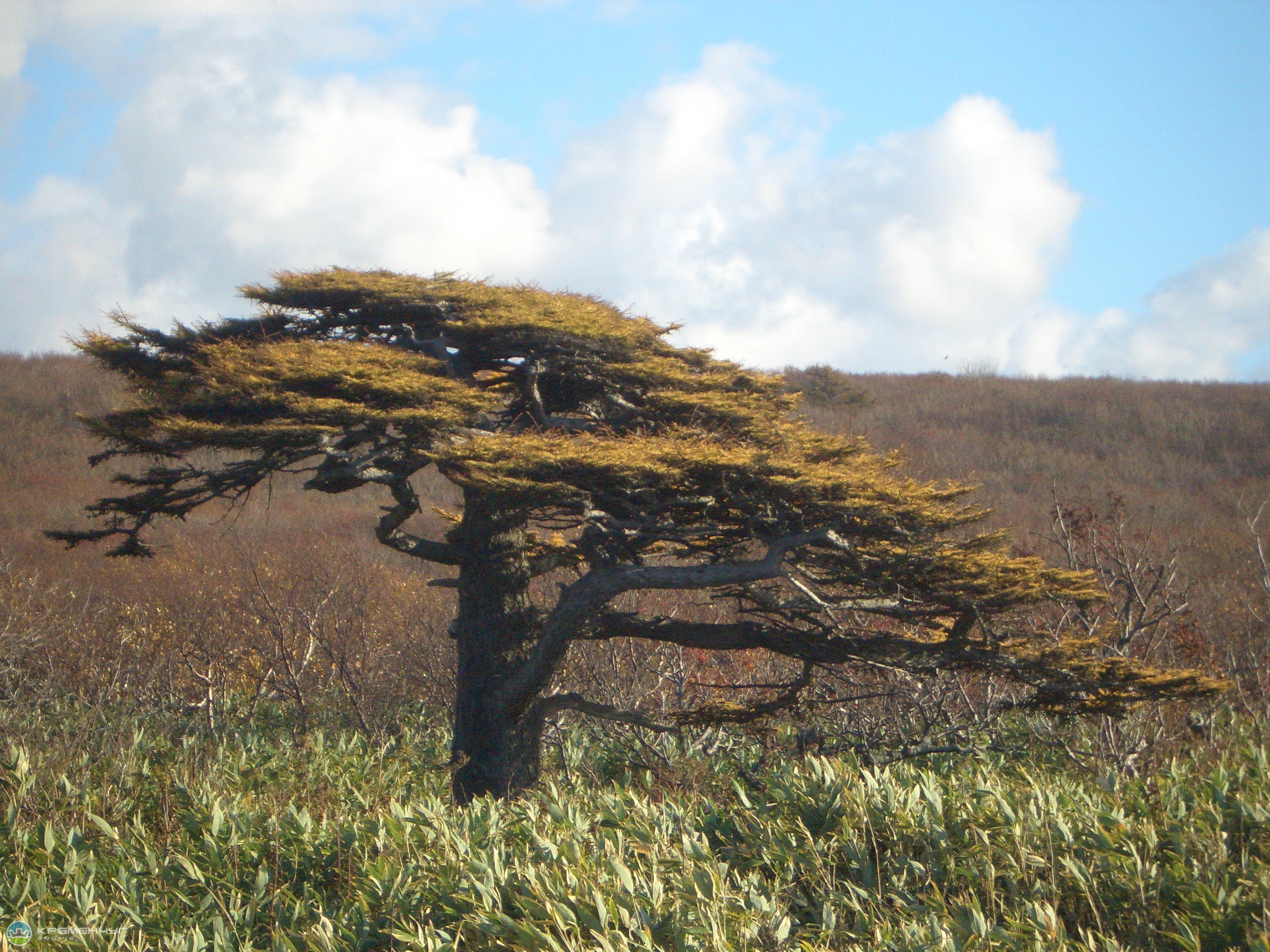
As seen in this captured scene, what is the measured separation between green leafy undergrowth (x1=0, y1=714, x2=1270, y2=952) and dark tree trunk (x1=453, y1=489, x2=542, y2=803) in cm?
272

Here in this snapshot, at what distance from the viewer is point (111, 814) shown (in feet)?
20.4

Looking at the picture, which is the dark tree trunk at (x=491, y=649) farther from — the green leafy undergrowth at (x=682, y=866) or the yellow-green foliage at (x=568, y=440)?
the green leafy undergrowth at (x=682, y=866)

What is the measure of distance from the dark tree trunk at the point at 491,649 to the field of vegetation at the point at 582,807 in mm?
590

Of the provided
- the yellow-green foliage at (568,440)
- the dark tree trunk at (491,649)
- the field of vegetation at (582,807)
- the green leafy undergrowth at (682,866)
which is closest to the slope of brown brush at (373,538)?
the field of vegetation at (582,807)

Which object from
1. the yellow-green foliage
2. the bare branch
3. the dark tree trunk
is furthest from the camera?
the dark tree trunk

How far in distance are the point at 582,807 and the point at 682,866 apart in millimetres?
1791

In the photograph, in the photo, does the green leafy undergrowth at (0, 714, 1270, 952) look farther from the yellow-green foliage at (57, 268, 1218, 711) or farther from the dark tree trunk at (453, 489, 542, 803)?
the dark tree trunk at (453, 489, 542, 803)

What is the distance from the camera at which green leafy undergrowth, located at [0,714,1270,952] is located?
3908mm

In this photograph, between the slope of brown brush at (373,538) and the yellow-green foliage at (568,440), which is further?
the slope of brown brush at (373,538)

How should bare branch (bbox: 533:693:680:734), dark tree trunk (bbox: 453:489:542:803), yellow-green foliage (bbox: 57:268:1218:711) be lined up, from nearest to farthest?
yellow-green foliage (bbox: 57:268:1218:711) → bare branch (bbox: 533:693:680:734) → dark tree trunk (bbox: 453:489:542:803)

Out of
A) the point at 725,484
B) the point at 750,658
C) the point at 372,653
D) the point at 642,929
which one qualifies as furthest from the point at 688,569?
the point at 372,653

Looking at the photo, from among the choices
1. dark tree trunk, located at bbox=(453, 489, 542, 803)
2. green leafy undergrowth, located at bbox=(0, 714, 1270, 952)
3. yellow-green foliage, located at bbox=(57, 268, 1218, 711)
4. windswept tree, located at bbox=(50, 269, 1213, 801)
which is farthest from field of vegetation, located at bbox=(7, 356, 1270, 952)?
yellow-green foliage, located at bbox=(57, 268, 1218, 711)

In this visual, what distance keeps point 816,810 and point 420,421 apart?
427 cm

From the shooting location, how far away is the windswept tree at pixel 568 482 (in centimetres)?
748
